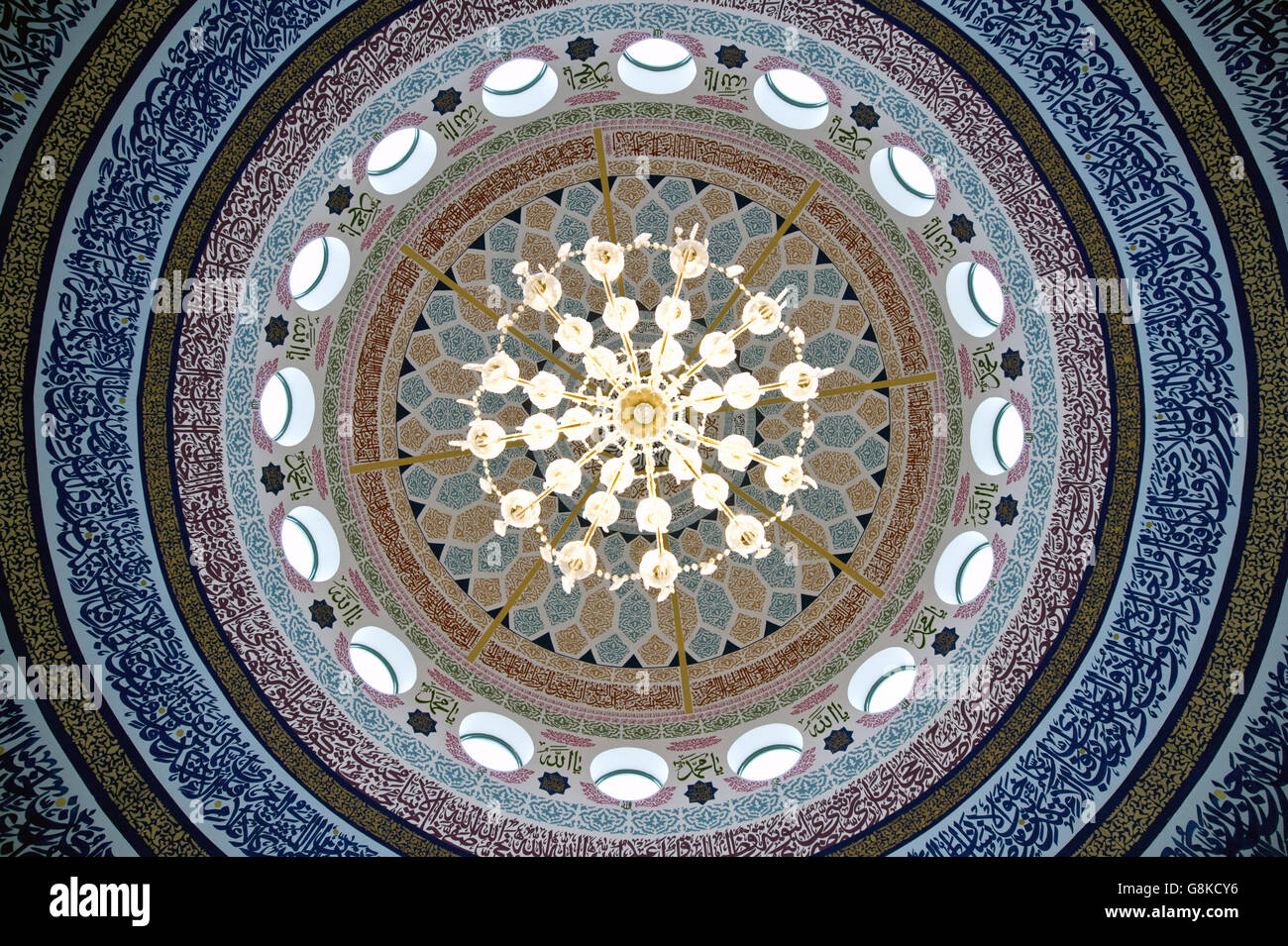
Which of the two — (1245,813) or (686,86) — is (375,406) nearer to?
(686,86)

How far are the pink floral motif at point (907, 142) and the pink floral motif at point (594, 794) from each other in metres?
5.76

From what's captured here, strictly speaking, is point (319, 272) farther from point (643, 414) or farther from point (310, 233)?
point (643, 414)

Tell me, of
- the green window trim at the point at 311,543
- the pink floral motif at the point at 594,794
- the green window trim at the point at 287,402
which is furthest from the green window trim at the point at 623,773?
the green window trim at the point at 287,402

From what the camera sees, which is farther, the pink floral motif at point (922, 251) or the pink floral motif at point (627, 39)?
the pink floral motif at point (922, 251)

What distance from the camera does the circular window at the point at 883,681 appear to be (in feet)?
24.6

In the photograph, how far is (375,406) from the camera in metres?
7.79

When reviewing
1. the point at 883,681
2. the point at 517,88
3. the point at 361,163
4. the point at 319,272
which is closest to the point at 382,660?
the point at 319,272

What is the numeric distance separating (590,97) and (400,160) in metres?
1.67

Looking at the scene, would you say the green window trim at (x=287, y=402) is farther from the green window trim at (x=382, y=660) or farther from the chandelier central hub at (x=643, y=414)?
the chandelier central hub at (x=643, y=414)

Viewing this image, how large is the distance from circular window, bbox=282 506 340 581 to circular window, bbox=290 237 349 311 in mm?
1752

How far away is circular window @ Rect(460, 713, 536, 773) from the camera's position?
757cm

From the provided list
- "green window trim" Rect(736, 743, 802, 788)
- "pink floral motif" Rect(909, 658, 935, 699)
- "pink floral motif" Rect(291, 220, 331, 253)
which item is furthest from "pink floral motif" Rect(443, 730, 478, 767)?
"pink floral motif" Rect(291, 220, 331, 253)

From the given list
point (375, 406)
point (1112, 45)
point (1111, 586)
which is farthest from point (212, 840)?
point (1112, 45)

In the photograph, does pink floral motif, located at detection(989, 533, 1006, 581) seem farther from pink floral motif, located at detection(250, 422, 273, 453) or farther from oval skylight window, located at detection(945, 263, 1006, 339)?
pink floral motif, located at detection(250, 422, 273, 453)
